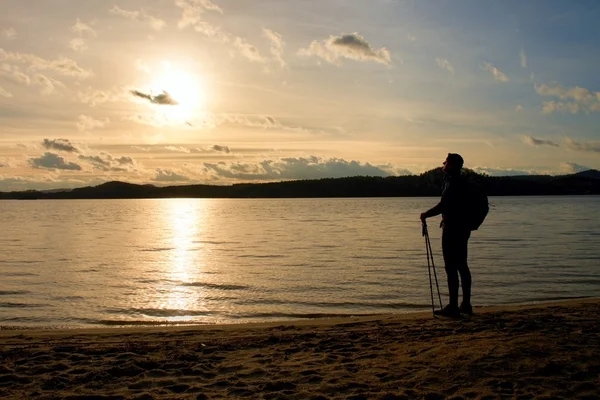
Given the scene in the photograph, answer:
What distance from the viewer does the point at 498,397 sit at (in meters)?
5.83

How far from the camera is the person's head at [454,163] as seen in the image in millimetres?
9844

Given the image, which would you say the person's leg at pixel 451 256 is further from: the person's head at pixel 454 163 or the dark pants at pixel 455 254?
the person's head at pixel 454 163

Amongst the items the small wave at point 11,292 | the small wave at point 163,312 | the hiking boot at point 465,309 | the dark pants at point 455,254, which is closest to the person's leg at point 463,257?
the dark pants at point 455,254

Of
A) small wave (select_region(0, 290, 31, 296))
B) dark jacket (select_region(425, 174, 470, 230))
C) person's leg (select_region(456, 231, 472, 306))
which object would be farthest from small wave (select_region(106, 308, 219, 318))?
dark jacket (select_region(425, 174, 470, 230))

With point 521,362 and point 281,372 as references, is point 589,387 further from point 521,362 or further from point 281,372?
point 281,372

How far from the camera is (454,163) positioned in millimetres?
9852

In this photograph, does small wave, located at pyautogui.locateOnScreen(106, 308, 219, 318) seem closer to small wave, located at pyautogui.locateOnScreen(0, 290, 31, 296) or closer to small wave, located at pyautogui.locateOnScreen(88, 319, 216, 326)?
small wave, located at pyautogui.locateOnScreen(88, 319, 216, 326)

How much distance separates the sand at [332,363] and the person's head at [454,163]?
277 centimetres

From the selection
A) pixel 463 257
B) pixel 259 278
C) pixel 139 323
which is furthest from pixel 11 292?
pixel 463 257

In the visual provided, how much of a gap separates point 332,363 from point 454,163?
4445 mm

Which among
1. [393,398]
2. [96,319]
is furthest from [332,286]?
[393,398]

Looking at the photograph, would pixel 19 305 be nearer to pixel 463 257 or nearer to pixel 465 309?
pixel 465 309

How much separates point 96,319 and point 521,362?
10.6 m

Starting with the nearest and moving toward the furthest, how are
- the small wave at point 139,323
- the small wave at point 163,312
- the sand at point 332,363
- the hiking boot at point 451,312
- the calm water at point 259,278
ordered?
the sand at point 332,363, the hiking boot at point 451,312, the small wave at point 139,323, the small wave at point 163,312, the calm water at point 259,278
